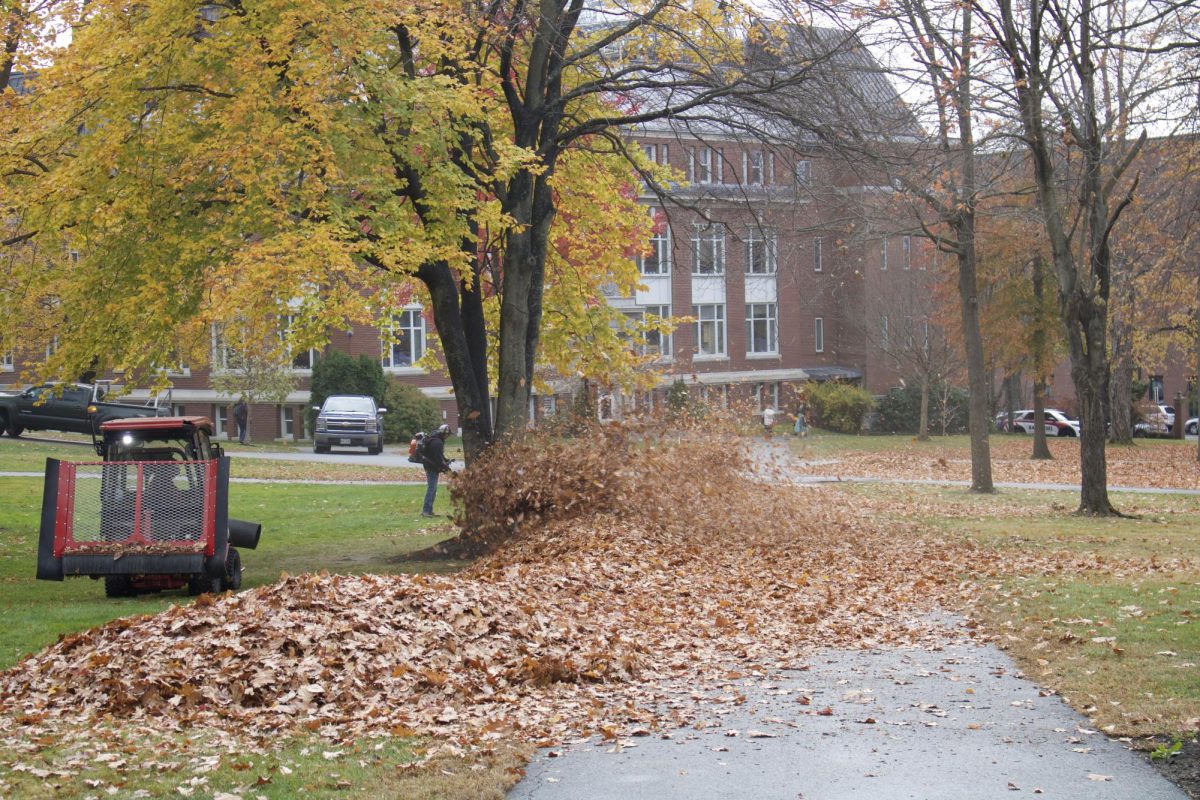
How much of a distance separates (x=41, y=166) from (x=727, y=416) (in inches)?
453

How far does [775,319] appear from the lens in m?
62.0

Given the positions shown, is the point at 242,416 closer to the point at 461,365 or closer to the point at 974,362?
the point at 974,362

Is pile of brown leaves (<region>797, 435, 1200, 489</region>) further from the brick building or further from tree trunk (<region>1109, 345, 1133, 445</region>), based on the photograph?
the brick building

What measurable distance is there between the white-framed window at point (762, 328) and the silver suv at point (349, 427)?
2301cm

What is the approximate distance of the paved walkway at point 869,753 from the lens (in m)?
6.68

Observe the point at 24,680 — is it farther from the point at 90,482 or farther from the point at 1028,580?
the point at 1028,580

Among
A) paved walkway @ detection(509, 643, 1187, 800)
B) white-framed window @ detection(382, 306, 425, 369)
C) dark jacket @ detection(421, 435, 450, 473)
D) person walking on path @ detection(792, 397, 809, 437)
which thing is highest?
white-framed window @ detection(382, 306, 425, 369)

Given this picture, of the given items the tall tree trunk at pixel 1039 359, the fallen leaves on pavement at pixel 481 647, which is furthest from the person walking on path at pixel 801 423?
the fallen leaves on pavement at pixel 481 647

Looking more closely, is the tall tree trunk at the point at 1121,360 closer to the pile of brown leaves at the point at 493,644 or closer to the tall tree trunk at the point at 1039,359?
the tall tree trunk at the point at 1039,359

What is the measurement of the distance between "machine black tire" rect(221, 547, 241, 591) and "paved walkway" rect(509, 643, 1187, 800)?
7.37 metres

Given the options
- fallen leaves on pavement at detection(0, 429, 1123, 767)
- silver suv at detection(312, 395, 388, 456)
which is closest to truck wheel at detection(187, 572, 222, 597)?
fallen leaves on pavement at detection(0, 429, 1123, 767)

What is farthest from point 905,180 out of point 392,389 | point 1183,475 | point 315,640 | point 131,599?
point 392,389

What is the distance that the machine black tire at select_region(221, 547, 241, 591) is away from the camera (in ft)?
48.1

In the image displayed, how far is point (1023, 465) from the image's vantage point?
39.3 meters
